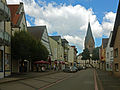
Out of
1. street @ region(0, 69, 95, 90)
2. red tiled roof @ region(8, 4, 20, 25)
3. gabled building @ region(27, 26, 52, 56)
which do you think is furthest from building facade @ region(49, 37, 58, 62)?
street @ region(0, 69, 95, 90)

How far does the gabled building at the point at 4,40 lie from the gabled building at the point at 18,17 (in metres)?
6.18

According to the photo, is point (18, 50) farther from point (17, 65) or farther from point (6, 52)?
point (17, 65)

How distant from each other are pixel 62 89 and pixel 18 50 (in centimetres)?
1487

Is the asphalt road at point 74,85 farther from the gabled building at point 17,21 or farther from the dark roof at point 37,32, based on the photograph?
the dark roof at point 37,32

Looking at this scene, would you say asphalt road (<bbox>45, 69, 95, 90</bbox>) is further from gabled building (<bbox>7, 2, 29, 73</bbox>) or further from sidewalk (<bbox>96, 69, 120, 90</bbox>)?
gabled building (<bbox>7, 2, 29, 73</bbox>)

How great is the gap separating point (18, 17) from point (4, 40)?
560 inches

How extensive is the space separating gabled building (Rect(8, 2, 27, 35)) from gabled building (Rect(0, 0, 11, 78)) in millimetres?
6183

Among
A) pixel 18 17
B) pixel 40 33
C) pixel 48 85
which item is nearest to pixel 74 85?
pixel 48 85

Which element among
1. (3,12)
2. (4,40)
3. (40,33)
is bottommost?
(4,40)

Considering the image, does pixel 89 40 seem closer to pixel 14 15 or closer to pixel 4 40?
pixel 14 15

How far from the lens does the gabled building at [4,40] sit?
19.8m

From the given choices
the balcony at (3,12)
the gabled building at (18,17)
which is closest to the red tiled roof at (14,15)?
the gabled building at (18,17)

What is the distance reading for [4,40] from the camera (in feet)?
65.3

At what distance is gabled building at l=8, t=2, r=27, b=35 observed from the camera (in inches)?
1275
